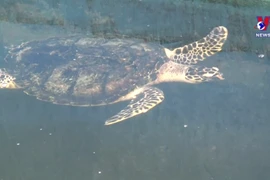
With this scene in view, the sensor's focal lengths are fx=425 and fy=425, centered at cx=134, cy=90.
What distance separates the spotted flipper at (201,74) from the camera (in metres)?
3.51

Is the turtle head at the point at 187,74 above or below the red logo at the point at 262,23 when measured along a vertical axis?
below

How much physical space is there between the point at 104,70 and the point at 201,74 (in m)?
0.81

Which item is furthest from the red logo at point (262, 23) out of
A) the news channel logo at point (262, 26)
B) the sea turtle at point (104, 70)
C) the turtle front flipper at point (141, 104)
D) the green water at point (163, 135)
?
the turtle front flipper at point (141, 104)

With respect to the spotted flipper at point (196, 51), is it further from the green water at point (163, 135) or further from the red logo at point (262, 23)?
the red logo at point (262, 23)

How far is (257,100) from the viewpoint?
332cm

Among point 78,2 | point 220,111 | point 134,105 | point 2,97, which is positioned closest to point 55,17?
point 78,2

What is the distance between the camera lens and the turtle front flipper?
3.14 metres

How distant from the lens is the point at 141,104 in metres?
3.23

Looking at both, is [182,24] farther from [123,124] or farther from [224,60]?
[123,124]

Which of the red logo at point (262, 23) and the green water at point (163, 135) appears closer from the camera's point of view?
the green water at point (163, 135)

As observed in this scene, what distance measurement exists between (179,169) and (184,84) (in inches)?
36.4

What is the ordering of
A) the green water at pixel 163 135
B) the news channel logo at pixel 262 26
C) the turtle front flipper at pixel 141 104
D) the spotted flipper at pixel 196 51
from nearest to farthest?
the green water at pixel 163 135 < the turtle front flipper at pixel 141 104 < the spotted flipper at pixel 196 51 < the news channel logo at pixel 262 26

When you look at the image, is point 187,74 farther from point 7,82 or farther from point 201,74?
point 7,82

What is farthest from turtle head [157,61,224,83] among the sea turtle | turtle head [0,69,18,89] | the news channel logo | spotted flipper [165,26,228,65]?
turtle head [0,69,18,89]
